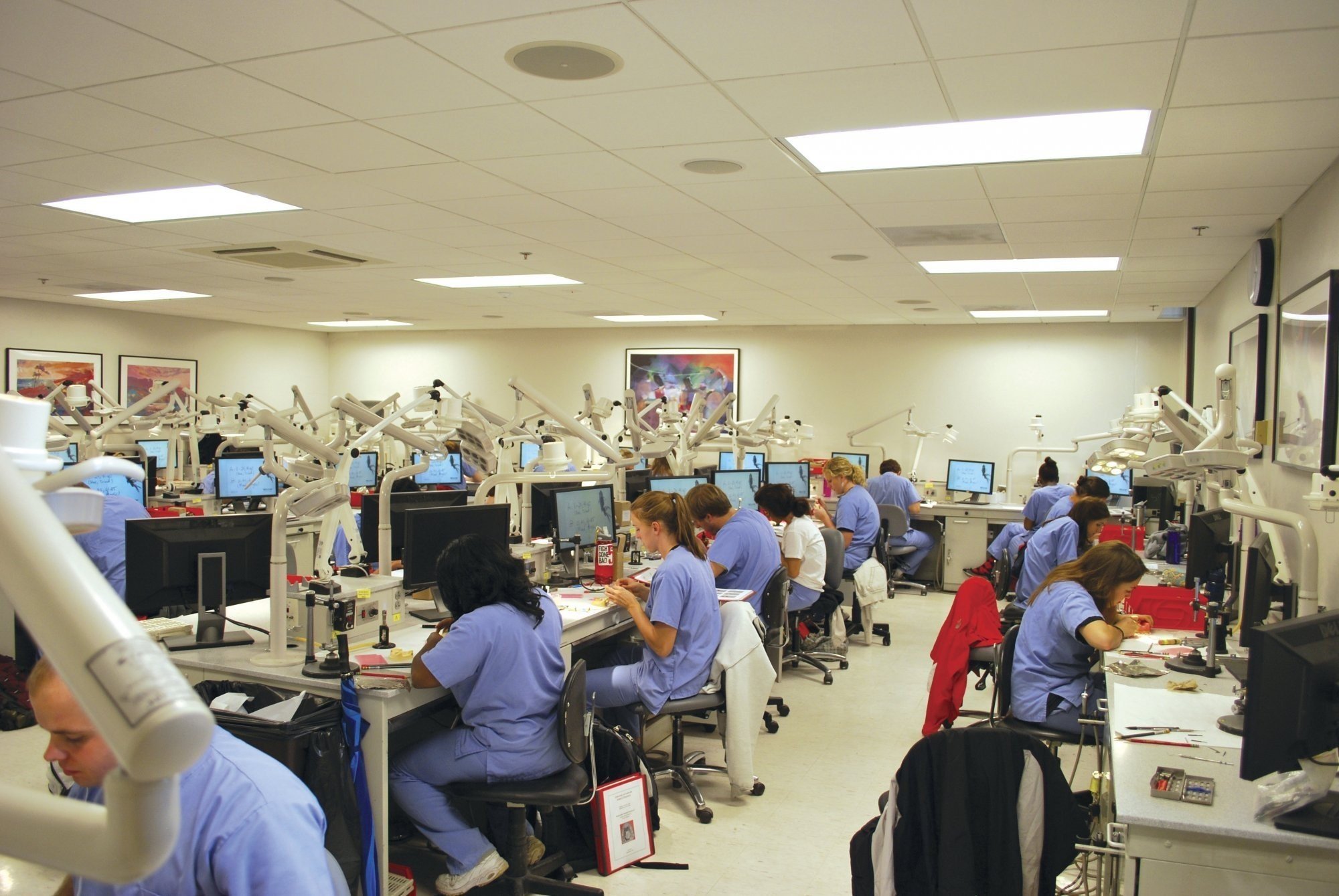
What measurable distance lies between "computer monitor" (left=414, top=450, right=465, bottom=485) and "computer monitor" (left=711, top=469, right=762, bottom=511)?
9.46 feet

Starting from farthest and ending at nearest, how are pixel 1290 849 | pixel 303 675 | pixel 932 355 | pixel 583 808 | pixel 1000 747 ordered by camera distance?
pixel 932 355 → pixel 583 808 → pixel 303 675 → pixel 1000 747 → pixel 1290 849

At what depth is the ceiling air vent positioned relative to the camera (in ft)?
19.1

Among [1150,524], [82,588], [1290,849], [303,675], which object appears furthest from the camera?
[1150,524]

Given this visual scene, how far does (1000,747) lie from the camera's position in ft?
7.33

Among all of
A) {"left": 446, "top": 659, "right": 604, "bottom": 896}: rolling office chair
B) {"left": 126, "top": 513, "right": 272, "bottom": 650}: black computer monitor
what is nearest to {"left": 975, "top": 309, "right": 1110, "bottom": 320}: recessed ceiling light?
{"left": 446, "top": 659, "right": 604, "bottom": 896}: rolling office chair

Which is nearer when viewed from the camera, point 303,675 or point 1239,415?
point 303,675

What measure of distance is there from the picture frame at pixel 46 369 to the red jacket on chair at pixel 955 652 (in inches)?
312

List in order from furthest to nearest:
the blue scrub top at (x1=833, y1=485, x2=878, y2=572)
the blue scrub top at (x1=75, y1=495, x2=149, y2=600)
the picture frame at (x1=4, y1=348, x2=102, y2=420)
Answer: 1. the picture frame at (x1=4, y1=348, x2=102, y2=420)
2. the blue scrub top at (x1=833, y1=485, x2=878, y2=572)
3. the blue scrub top at (x1=75, y1=495, x2=149, y2=600)

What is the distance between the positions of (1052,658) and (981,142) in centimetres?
185

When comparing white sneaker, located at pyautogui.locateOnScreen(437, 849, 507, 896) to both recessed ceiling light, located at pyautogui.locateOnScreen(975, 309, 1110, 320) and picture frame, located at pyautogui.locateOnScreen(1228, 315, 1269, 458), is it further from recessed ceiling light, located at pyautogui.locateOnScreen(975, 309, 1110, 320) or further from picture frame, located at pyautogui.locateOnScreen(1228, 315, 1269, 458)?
recessed ceiling light, located at pyautogui.locateOnScreen(975, 309, 1110, 320)

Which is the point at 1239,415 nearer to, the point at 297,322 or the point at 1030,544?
the point at 1030,544

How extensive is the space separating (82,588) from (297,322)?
11382mm

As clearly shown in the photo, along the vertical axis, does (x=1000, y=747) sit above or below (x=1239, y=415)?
below

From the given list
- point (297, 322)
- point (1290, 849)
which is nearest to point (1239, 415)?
point (1290, 849)
